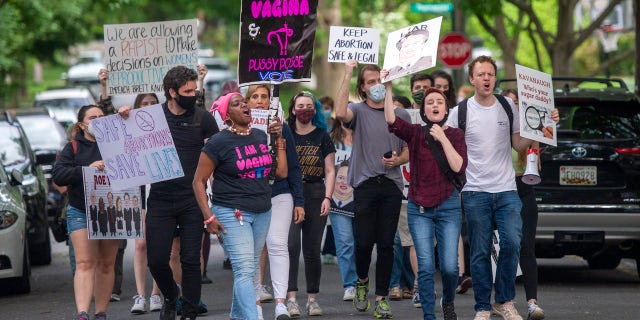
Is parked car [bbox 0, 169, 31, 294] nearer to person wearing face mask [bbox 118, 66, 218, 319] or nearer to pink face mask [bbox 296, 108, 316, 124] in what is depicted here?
pink face mask [bbox 296, 108, 316, 124]

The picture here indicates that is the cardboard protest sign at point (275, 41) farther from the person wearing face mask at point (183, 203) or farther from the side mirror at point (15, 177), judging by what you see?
the side mirror at point (15, 177)

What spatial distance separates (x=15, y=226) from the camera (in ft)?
40.6

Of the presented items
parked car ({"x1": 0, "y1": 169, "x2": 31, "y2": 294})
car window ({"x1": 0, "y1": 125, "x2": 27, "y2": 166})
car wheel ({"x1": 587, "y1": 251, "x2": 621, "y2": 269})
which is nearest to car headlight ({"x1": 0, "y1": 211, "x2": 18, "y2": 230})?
parked car ({"x1": 0, "y1": 169, "x2": 31, "y2": 294})

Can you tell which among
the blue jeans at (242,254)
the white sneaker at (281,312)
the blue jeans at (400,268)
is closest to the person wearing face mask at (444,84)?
the blue jeans at (400,268)

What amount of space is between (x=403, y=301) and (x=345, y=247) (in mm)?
743

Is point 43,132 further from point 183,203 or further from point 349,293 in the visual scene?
point 183,203

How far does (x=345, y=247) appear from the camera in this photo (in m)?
11.5

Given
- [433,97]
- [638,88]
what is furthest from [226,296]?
[638,88]

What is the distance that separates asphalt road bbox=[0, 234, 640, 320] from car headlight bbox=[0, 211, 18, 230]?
2.35 ft

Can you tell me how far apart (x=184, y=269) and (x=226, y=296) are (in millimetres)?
2760

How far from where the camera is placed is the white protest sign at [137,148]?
942 centimetres

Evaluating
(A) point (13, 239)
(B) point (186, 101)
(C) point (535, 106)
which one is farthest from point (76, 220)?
(C) point (535, 106)

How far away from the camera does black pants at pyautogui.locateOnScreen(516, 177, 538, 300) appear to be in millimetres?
10258

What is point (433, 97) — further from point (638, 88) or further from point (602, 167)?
point (638, 88)
